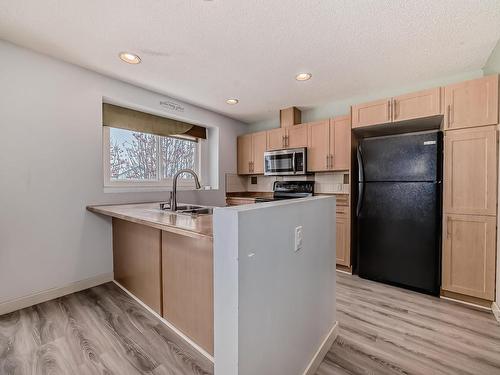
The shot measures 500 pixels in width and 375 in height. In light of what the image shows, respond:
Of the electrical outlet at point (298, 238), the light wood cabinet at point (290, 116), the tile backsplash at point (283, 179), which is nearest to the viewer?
the electrical outlet at point (298, 238)

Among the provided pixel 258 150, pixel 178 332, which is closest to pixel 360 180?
pixel 258 150

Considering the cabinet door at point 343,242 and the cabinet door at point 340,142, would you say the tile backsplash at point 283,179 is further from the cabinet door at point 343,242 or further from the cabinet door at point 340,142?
the cabinet door at point 343,242

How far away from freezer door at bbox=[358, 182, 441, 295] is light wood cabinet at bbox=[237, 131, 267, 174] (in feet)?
5.93

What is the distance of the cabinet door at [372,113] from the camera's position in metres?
2.51

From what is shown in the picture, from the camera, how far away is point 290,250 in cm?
112

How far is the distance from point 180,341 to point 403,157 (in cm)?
260

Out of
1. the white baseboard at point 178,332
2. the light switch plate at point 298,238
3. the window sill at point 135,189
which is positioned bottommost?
the white baseboard at point 178,332

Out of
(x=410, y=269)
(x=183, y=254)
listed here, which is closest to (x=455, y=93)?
(x=410, y=269)

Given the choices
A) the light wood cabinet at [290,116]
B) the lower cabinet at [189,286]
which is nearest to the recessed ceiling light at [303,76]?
the light wood cabinet at [290,116]

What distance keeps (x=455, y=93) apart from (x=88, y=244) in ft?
12.8

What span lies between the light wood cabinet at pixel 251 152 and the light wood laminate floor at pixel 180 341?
244 centimetres

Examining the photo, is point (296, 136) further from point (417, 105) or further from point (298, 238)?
point (298, 238)

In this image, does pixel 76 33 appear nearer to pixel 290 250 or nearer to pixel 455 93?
pixel 290 250

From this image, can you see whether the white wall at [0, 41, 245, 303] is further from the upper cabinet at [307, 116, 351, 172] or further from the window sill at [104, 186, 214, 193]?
the upper cabinet at [307, 116, 351, 172]
